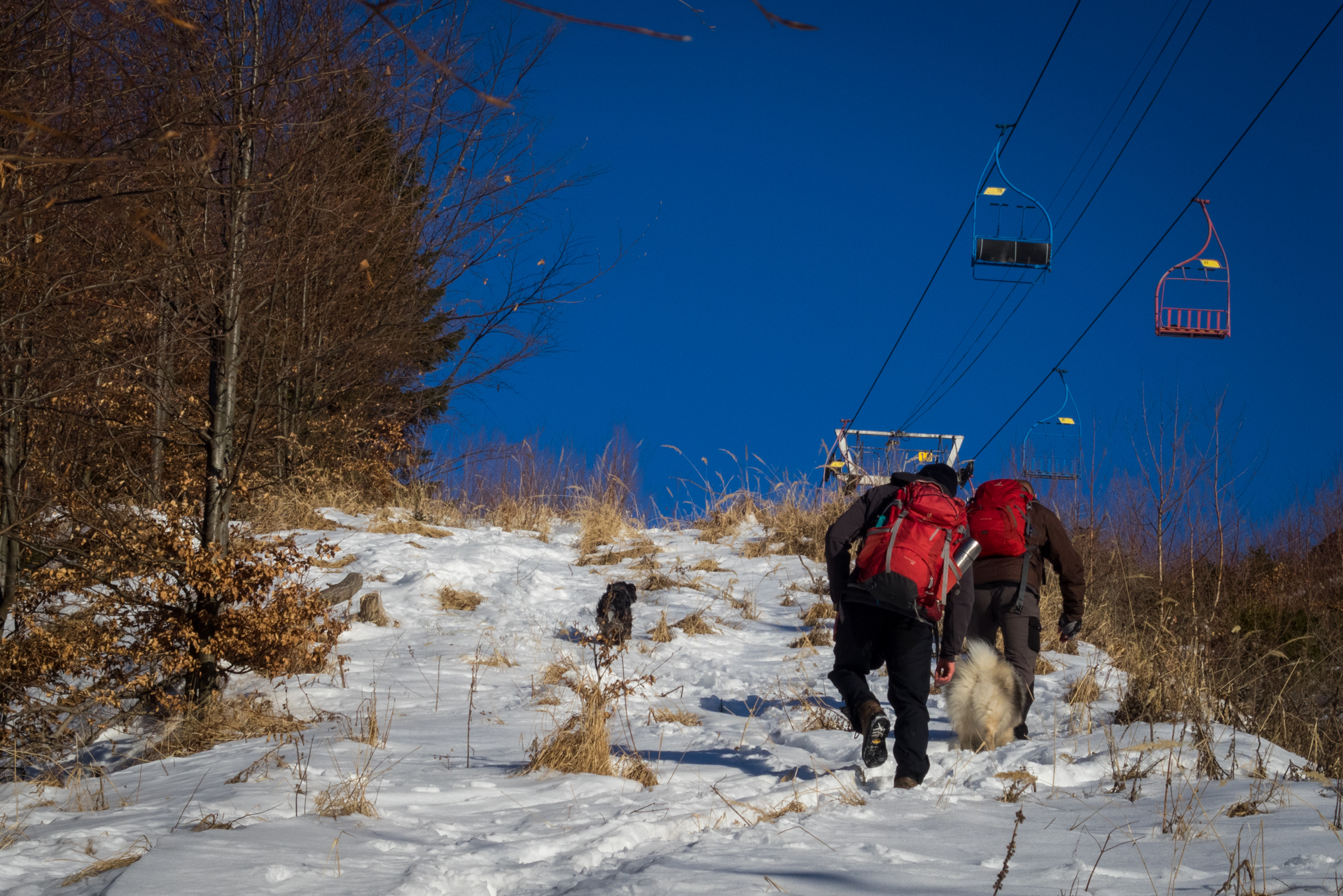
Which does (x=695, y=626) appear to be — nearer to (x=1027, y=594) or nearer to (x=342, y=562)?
Answer: (x=1027, y=594)

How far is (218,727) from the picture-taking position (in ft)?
18.2

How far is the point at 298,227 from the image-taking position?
648 cm

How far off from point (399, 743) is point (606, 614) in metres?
3.06

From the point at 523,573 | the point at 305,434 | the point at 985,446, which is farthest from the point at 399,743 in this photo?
the point at 985,446

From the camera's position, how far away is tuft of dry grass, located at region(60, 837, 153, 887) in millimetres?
2871

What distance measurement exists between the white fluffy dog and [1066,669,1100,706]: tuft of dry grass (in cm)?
148

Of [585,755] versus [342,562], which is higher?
[342,562]

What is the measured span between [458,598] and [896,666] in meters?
6.20

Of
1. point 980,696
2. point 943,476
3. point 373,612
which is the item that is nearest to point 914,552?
point 943,476

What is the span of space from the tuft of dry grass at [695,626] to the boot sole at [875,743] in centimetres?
461

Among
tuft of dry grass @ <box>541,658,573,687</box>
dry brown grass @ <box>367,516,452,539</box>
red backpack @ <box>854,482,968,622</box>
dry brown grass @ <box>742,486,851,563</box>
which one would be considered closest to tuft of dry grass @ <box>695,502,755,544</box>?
dry brown grass @ <box>742,486,851,563</box>

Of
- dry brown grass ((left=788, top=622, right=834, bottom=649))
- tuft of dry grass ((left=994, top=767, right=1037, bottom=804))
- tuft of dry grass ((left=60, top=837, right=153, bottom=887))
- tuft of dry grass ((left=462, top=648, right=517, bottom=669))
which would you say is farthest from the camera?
dry brown grass ((left=788, top=622, right=834, bottom=649))

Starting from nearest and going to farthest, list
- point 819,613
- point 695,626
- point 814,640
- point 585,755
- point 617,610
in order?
point 585,755, point 617,610, point 814,640, point 695,626, point 819,613

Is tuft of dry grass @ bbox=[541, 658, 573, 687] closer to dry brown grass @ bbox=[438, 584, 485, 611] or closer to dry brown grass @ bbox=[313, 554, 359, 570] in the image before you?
dry brown grass @ bbox=[438, 584, 485, 611]
